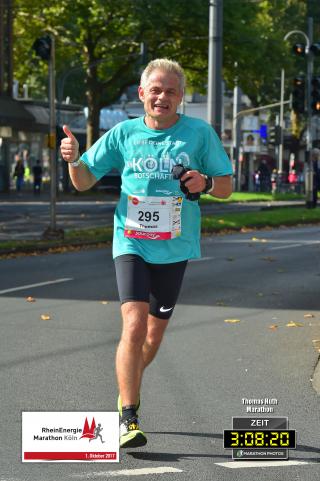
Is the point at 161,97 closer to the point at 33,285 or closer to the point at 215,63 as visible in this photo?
the point at 33,285

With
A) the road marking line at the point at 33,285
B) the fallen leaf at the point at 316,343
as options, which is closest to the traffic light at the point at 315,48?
the road marking line at the point at 33,285

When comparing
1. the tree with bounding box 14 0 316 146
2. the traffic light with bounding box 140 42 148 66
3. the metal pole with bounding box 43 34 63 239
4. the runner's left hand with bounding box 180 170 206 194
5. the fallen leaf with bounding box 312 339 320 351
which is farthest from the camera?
the tree with bounding box 14 0 316 146

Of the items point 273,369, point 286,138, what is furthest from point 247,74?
point 286,138

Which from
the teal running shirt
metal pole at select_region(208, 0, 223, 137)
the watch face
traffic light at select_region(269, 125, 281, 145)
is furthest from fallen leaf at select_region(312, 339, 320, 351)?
traffic light at select_region(269, 125, 281, 145)

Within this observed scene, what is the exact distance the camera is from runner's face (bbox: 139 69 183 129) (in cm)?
601

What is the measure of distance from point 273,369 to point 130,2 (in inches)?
1435

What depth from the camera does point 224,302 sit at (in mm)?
12305

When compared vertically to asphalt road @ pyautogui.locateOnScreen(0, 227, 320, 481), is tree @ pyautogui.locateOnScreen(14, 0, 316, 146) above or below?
above

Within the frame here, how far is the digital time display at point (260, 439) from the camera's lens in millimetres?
5359

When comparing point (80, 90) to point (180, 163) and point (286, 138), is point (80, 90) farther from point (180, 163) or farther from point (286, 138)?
point (180, 163)

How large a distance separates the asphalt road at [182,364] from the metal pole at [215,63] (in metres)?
11.6

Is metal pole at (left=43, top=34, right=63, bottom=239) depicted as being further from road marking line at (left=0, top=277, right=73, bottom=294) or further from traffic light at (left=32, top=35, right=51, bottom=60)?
road marking line at (left=0, top=277, right=73, bottom=294)

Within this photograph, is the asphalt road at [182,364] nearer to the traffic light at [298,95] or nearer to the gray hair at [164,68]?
the gray hair at [164,68]
